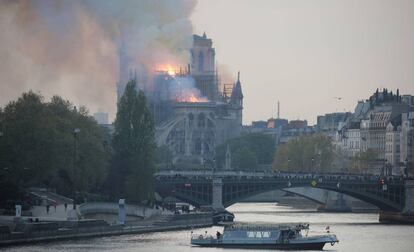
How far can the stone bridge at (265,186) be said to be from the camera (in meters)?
163

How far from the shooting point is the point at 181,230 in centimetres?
14475

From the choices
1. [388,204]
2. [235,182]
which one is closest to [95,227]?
[235,182]

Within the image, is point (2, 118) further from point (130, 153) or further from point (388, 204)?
point (388, 204)

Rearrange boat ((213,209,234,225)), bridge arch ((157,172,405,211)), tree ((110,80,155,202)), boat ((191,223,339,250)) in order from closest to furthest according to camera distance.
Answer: boat ((191,223,339,250)), tree ((110,80,155,202)), boat ((213,209,234,225)), bridge arch ((157,172,405,211))

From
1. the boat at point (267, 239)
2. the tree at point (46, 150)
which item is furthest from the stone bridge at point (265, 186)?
the boat at point (267, 239)

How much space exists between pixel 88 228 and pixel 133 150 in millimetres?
24078

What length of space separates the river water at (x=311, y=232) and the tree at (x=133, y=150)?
293 inches

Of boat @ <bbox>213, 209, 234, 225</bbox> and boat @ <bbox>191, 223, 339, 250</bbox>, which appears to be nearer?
boat @ <bbox>191, 223, 339, 250</bbox>

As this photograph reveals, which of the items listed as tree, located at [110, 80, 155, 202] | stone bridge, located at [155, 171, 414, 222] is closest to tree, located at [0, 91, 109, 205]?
tree, located at [110, 80, 155, 202]

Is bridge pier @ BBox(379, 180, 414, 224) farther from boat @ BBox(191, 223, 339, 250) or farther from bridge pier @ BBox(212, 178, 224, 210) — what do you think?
boat @ BBox(191, 223, 339, 250)

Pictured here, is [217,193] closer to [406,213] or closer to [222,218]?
[222,218]

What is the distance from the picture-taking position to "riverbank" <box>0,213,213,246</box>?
118750 millimetres

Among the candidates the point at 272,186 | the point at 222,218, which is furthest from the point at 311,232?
the point at 272,186

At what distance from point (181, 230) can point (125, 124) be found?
13627 millimetres
